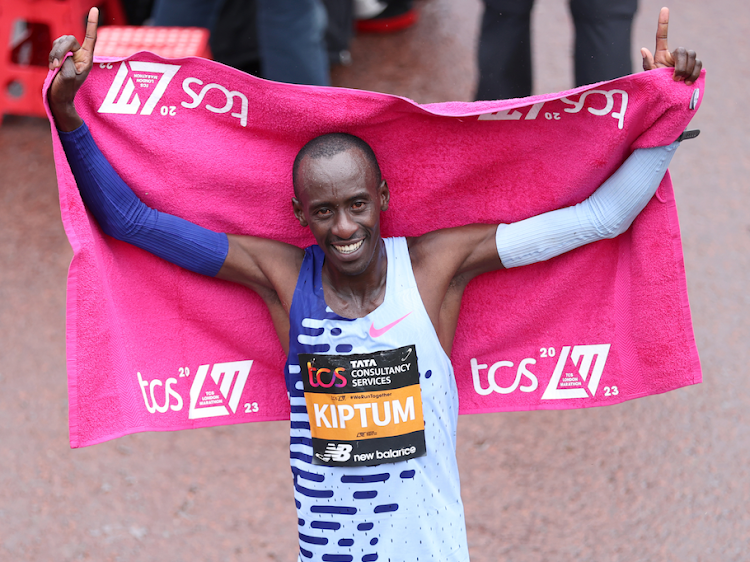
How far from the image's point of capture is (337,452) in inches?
89.1

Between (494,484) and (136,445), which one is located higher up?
(136,445)

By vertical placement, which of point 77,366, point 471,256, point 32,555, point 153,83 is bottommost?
point 32,555

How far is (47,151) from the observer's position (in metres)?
4.85

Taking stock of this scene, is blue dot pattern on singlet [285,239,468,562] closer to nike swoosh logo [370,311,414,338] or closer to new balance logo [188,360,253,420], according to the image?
nike swoosh logo [370,311,414,338]

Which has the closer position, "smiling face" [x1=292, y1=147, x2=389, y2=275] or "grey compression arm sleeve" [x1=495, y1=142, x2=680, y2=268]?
"smiling face" [x1=292, y1=147, x2=389, y2=275]

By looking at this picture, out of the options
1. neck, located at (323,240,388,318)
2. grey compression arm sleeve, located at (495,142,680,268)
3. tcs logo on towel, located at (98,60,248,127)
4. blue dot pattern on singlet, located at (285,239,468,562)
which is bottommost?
blue dot pattern on singlet, located at (285,239,468,562)

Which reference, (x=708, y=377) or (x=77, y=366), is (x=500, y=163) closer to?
(x=77, y=366)

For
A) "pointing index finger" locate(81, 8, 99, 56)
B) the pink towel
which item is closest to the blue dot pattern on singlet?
the pink towel

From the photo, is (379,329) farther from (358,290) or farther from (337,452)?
(337,452)

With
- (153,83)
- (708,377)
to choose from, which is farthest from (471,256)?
(708,377)

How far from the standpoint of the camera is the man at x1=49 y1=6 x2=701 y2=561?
2224 mm

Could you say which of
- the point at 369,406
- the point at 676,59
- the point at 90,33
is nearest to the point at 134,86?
the point at 90,33

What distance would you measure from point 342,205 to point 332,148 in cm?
16

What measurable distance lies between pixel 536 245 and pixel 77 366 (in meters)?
1.31
